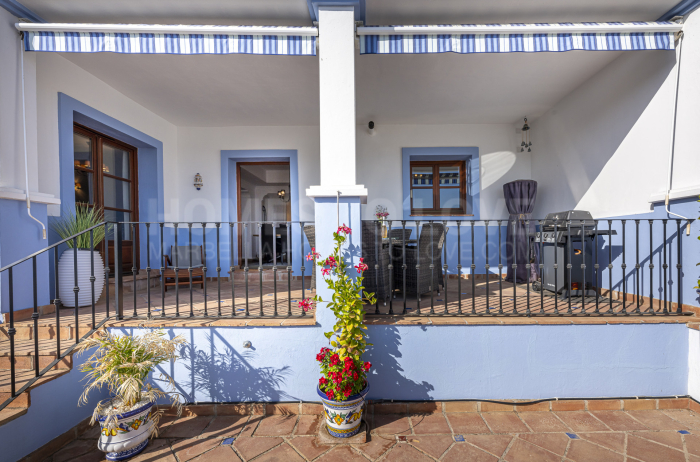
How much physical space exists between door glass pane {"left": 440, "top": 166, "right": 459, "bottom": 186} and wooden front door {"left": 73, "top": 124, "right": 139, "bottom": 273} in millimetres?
4800

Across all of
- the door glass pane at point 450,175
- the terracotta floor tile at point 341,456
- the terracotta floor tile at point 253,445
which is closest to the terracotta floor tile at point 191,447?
the terracotta floor tile at point 253,445

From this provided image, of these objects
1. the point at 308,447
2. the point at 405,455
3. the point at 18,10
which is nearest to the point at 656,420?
the point at 405,455

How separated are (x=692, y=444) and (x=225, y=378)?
3.09 meters

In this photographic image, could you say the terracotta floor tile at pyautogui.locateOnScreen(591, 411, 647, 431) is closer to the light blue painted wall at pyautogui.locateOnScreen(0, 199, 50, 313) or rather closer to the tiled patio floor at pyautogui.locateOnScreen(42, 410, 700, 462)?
the tiled patio floor at pyautogui.locateOnScreen(42, 410, 700, 462)

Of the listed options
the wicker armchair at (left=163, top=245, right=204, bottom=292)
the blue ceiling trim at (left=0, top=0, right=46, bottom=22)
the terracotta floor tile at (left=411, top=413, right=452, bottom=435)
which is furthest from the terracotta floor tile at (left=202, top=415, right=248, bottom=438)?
the blue ceiling trim at (left=0, top=0, right=46, bottom=22)

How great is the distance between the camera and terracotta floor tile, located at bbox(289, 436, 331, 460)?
184 centimetres

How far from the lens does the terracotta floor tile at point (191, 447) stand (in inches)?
72.9

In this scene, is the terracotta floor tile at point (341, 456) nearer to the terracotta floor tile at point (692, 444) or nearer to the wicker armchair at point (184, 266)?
the terracotta floor tile at point (692, 444)

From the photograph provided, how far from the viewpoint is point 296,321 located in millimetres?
2320

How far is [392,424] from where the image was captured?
6.99 feet

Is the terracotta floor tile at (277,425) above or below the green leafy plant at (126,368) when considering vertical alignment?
below

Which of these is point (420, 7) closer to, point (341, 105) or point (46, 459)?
point (341, 105)

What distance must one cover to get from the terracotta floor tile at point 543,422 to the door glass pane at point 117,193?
17.4 ft

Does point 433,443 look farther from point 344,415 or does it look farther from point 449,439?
point 344,415
